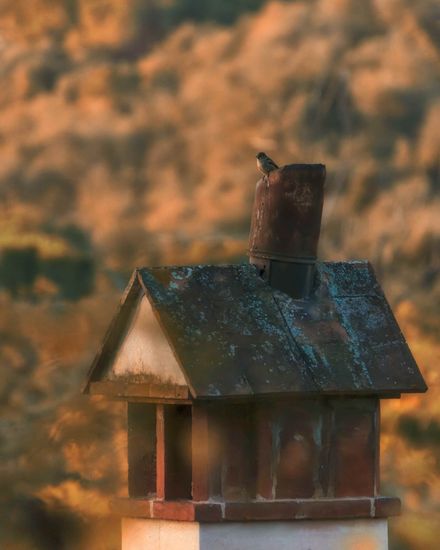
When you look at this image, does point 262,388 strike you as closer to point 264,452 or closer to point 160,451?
point 264,452

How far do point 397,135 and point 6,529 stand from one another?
671 inches

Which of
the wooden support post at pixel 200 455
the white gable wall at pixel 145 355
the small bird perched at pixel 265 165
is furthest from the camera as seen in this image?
the small bird perched at pixel 265 165

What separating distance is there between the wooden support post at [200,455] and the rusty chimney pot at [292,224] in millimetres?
721

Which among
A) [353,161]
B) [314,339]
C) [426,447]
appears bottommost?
[314,339]

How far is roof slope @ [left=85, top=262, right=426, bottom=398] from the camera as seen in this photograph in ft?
24.4

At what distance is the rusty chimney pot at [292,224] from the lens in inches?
309

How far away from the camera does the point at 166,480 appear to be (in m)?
7.71

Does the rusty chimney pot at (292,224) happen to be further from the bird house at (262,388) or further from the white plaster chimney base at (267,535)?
the white plaster chimney base at (267,535)

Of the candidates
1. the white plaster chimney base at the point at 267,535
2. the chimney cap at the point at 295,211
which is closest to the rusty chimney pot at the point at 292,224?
the chimney cap at the point at 295,211

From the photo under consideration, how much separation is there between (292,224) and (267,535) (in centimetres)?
133

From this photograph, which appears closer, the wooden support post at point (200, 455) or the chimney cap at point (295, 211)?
the wooden support post at point (200, 455)

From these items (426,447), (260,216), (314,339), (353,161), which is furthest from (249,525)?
(353,161)

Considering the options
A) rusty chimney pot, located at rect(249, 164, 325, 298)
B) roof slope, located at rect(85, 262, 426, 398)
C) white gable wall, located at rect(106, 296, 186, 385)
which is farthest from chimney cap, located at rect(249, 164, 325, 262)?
white gable wall, located at rect(106, 296, 186, 385)

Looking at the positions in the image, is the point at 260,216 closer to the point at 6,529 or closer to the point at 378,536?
the point at 378,536
